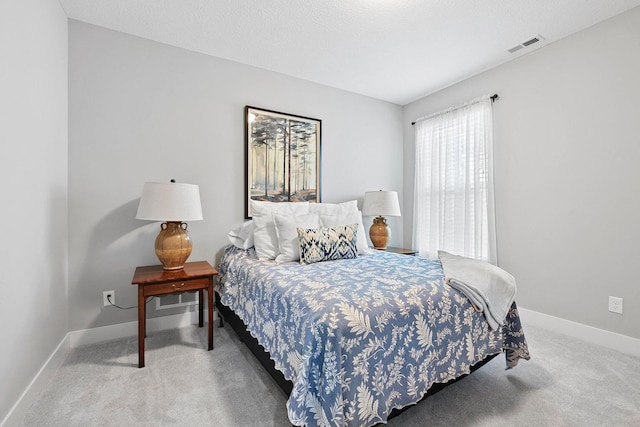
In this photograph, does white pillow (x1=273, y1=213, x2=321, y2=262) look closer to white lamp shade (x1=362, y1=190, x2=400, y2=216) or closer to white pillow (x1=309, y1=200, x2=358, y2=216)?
white pillow (x1=309, y1=200, x2=358, y2=216)

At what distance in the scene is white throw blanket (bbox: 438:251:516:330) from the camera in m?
1.67

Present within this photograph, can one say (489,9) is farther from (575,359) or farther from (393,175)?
(575,359)

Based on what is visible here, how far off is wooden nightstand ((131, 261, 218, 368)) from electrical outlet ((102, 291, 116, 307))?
0.34m

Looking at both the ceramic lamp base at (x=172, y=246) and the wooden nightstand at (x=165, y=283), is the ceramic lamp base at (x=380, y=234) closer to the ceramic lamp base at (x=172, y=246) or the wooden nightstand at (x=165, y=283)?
the wooden nightstand at (x=165, y=283)

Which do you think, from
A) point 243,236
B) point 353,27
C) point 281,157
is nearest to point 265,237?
point 243,236

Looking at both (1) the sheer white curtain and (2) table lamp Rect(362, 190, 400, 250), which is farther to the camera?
(2) table lamp Rect(362, 190, 400, 250)

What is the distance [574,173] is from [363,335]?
8.45ft

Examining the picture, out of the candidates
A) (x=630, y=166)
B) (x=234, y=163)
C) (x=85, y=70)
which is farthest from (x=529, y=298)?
(x=85, y=70)

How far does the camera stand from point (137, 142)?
2.53 metres

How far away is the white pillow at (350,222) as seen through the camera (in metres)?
2.71

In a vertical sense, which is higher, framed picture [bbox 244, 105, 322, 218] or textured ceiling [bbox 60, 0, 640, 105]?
textured ceiling [bbox 60, 0, 640, 105]

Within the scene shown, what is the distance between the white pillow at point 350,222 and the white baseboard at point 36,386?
216 centimetres

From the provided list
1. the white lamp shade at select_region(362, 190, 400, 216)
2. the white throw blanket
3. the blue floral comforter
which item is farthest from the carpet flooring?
the white lamp shade at select_region(362, 190, 400, 216)

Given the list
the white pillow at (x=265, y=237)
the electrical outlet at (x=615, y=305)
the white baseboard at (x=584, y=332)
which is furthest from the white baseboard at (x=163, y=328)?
the white pillow at (x=265, y=237)
